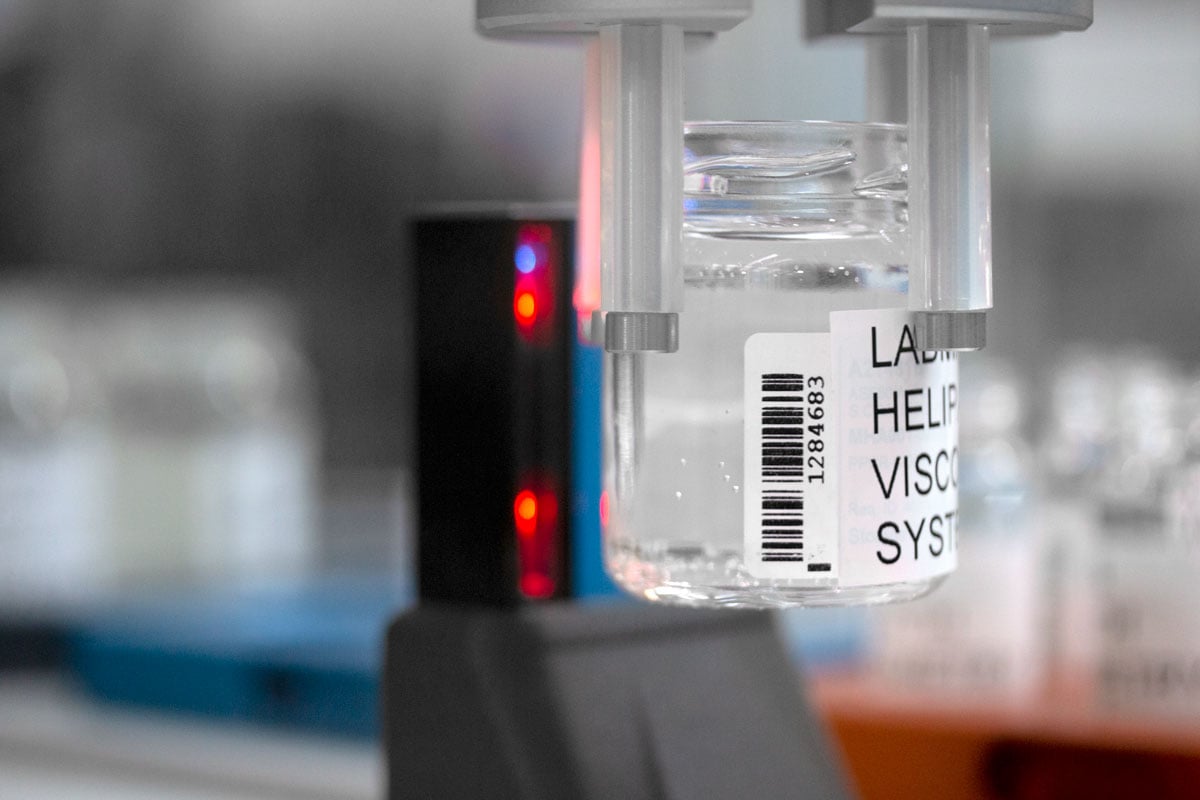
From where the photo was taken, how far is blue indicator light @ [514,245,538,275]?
1.77 feet

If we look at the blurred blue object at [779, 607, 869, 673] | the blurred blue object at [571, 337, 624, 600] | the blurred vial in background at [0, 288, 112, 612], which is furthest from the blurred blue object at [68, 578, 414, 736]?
the blurred blue object at [571, 337, 624, 600]

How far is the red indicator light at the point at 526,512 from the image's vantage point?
543 mm

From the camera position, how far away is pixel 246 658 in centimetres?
124

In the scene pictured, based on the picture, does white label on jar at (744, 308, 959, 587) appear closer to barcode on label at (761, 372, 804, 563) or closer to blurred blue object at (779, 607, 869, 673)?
barcode on label at (761, 372, 804, 563)

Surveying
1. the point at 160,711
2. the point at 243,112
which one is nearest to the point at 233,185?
the point at 243,112

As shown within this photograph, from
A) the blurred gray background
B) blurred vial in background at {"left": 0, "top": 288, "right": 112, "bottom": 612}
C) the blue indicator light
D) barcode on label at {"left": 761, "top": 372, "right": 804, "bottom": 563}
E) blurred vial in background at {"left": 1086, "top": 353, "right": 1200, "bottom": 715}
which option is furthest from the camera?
the blurred gray background

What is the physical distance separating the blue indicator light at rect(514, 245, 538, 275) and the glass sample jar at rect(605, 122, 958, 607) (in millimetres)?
90

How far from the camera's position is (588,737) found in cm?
50

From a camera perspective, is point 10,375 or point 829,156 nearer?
point 829,156

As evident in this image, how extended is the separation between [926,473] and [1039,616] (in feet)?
2.92

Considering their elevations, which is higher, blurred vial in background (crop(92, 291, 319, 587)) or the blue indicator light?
the blue indicator light

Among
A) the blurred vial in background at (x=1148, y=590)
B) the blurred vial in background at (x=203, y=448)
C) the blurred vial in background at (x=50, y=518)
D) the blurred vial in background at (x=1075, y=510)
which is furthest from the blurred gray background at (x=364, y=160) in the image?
the blurred vial in background at (x=1148, y=590)

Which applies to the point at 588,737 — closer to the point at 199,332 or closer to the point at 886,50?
the point at 886,50

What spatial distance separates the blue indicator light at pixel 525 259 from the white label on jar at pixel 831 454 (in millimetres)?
152
